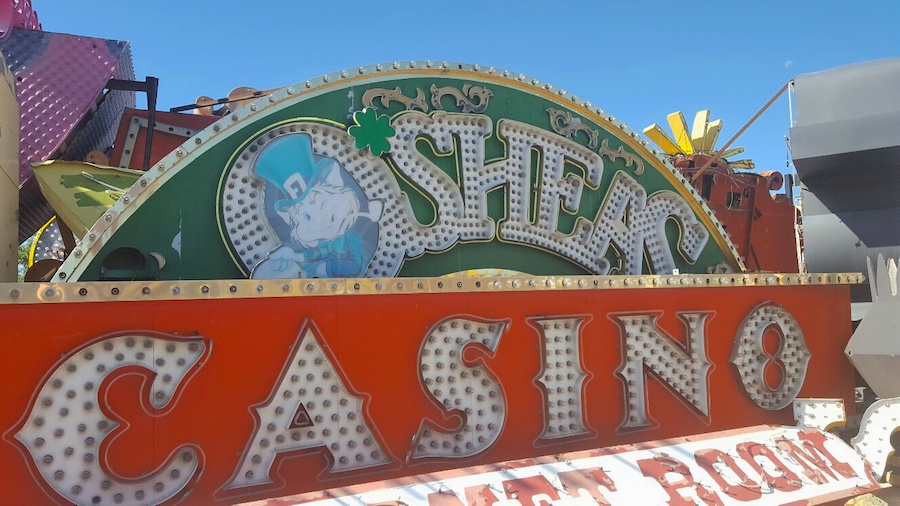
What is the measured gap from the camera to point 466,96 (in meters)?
4.77

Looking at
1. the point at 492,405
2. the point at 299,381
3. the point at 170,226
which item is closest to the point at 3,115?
the point at 170,226

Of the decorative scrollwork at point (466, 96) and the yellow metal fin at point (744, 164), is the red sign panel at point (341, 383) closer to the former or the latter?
the decorative scrollwork at point (466, 96)

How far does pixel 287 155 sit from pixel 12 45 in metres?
2.44

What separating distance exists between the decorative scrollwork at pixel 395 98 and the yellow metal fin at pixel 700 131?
1293 centimetres

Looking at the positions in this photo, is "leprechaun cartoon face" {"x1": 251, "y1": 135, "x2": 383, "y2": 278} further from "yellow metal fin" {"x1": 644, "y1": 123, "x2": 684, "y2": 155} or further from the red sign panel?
"yellow metal fin" {"x1": 644, "y1": 123, "x2": 684, "y2": 155}

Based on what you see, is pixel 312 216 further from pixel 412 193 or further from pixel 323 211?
pixel 412 193

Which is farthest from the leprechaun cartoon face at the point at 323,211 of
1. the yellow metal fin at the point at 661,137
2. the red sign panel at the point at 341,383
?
the yellow metal fin at the point at 661,137

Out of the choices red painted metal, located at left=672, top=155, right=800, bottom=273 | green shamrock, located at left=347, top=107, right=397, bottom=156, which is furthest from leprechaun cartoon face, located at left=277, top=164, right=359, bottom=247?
red painted metal, located at left=672, top=155, right=800, bottom=273

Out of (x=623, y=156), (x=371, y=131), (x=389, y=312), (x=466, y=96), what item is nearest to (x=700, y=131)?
(x=623, y=156)

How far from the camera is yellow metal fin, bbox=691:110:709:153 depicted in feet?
51.5

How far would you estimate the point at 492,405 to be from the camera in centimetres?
365

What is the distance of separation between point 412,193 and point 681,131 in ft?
43.1

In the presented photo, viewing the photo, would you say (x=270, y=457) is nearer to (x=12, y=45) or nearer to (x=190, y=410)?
(x=190, y=410)

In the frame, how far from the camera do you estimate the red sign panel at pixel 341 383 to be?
2.62 m
